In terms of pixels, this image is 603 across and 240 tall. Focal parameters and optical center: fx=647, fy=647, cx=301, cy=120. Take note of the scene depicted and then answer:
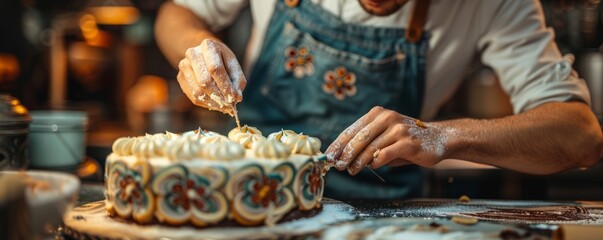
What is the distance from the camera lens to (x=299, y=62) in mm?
2559

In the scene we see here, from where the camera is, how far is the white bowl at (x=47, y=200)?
3.35ft

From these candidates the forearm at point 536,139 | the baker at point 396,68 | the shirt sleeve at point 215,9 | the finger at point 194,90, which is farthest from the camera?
the shirt sleeve at point 215,9

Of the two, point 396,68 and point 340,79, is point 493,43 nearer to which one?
point 396,68

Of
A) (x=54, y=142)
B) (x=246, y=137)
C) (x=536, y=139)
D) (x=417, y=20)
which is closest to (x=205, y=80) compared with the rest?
(x=246, y=137)

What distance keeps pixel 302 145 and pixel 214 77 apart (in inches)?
15.7

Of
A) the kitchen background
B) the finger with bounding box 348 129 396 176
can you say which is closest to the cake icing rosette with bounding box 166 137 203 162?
the finger with bounding box 348 129 396 176

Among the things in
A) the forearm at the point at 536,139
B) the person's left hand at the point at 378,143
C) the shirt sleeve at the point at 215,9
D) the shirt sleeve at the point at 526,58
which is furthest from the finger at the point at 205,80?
the shirt sleeve at the point at 526,58

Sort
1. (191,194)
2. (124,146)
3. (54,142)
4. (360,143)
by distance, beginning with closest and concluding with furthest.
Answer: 1. (191,194)
2. (124,146)
3. (360,143)
4. (54,142)

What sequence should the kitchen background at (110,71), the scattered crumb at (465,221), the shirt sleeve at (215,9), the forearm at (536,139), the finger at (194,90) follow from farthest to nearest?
the kitchen background at (110,71), the shirt sleeve at (215,9), the forearm at (536,139), the finger at (194,90), the scattered crumb at (465,221)

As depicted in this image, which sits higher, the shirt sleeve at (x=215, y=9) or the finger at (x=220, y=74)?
the shirt sleeve at (x=215, y=9)

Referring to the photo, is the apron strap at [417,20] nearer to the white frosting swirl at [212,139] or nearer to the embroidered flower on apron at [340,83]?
the embroidered flower on apron at [340,83]

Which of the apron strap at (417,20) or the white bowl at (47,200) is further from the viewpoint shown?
the apron strap at (417,20)

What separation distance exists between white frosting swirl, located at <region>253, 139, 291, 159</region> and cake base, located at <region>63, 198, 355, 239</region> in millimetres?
155

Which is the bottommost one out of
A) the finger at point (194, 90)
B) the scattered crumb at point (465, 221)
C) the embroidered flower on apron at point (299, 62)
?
the scattered crumb at point (465, 221)
